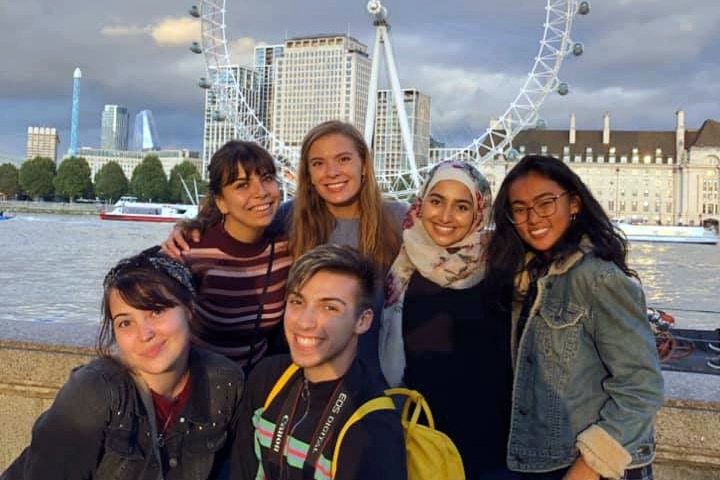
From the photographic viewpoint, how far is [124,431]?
1386mm

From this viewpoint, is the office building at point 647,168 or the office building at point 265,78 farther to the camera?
the office building at point 647,168

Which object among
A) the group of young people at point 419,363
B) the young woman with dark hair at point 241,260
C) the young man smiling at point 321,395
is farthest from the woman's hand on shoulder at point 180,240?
the young man smiling at point 321,395

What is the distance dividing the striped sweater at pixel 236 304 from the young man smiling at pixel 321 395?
455mm

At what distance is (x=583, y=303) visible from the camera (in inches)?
60.0

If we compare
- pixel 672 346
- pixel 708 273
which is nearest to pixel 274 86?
pixel 708 273

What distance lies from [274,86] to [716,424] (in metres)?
35.3

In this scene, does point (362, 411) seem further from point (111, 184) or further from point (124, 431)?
point (111, 184)

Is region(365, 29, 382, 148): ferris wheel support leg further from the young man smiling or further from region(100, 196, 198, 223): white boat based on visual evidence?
region(100, 196, 198, 223): white boat

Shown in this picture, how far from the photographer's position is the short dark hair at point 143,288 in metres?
1.50

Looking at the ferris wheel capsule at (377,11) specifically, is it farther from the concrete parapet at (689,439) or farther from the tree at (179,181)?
the tree at (179,181)

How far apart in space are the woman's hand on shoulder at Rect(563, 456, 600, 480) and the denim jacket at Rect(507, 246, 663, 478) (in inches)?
0.7

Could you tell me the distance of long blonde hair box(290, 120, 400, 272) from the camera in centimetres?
210

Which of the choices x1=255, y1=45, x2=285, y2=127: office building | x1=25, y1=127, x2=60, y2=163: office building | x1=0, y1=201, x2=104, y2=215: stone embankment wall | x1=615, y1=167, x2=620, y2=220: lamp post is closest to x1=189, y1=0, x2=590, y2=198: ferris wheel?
x1=255, y1=45, x2=285, y2=127: office building

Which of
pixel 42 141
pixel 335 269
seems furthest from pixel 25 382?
pixel 42 141
